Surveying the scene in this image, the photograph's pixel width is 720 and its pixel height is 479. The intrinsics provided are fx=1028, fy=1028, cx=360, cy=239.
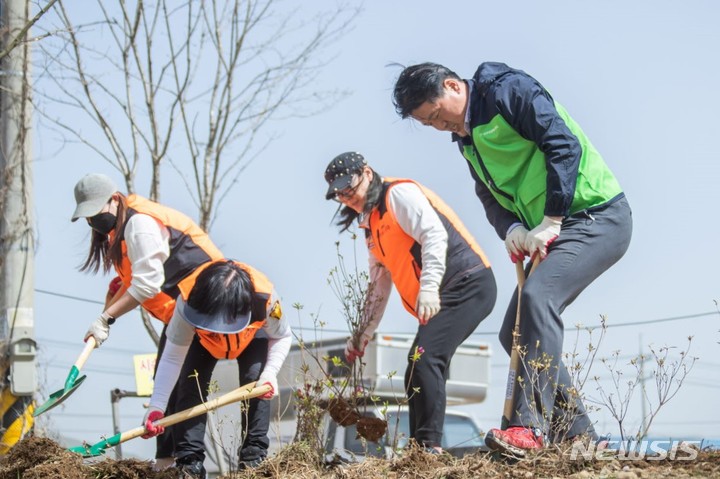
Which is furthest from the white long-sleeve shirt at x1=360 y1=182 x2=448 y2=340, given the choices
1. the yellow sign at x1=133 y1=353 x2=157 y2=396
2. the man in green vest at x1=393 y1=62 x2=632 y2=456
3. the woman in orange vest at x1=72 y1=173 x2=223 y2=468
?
the yellow sign at x1=133 y1=353 x2=157 y2=396

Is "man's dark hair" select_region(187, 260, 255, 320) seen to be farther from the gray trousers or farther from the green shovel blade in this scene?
the gray trousers

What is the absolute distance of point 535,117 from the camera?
4.32 metres

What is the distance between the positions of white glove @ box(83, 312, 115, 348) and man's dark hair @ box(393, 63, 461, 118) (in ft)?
7.87

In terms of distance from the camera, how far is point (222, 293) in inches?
214

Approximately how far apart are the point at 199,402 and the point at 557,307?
2249mm

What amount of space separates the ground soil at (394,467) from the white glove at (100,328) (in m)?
0.78

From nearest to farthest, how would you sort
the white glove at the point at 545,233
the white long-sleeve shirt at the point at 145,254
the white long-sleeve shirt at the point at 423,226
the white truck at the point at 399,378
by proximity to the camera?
the white glove at the point at 545,233 → the white long-sleeve shirt at the point at 423,226 → the white long-sleeve shirt at the point at 145,254 → the white truck at the point at 399,378

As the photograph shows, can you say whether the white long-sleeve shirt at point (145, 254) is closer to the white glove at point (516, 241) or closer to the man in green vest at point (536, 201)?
the man in green vest at point (536, 201)

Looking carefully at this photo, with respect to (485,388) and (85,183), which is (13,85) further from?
(485,388)

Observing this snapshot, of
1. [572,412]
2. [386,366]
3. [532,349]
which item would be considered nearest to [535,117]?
[532,349]

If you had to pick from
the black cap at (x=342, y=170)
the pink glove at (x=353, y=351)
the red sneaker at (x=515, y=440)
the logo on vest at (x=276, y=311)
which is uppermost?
the black cap at (x=342, y=170)

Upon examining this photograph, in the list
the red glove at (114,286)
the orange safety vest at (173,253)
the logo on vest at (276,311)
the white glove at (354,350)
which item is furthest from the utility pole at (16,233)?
the white glove at (354,350)

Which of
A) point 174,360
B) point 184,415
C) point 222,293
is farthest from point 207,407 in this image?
point 222,293

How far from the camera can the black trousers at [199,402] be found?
5.41m
